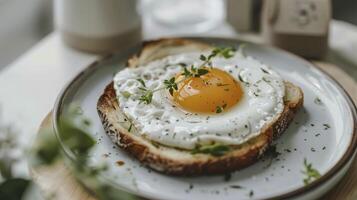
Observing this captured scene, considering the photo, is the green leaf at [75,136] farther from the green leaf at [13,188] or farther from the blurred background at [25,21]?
the blurred background at [25,21]

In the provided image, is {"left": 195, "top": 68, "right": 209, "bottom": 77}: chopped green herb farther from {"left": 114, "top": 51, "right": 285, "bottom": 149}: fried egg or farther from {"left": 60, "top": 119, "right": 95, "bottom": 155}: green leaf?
{"left": 60, "top": 119, "right": 95, "bottom": 155}: green leaf

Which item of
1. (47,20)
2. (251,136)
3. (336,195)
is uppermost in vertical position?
(251,136)

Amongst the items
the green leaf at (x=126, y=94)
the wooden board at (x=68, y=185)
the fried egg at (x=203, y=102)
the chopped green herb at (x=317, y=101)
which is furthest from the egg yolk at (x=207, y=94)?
the wooden board at (x=68, y=185)

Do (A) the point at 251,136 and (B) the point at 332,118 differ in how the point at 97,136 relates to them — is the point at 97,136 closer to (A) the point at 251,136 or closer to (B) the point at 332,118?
(A) the point at 251,136

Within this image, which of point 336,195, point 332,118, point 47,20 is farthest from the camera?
point 47,20

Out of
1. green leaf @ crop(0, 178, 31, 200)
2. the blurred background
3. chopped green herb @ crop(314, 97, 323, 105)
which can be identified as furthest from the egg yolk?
the blurred background

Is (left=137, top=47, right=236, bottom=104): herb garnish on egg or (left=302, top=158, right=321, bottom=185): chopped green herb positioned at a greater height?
(left=137, top=47, right=236, bottom=104): herb garnish on egg

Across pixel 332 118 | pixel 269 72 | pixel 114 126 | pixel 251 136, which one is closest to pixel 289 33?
pixel 269 72
